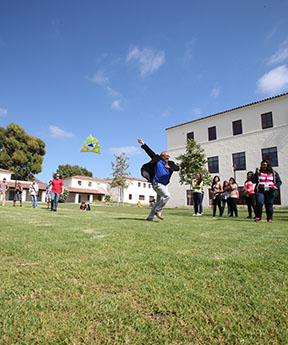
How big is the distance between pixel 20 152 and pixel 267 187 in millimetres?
50990

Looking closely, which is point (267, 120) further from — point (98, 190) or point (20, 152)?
point (20, 152)

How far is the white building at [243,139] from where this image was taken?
25.4 meters

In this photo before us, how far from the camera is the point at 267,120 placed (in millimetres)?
26672

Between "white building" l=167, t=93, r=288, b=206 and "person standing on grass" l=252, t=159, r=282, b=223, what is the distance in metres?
20.3

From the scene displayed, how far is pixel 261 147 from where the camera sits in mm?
26562

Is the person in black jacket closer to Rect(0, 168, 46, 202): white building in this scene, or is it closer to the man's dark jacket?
the man's dark jacket

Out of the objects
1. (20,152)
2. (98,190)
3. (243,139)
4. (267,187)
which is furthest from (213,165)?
(20,152)

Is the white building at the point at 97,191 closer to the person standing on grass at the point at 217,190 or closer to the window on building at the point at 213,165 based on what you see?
the window on building at the point at 213,165

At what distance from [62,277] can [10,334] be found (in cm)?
70

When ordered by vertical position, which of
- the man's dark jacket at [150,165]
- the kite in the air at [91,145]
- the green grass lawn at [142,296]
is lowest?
the green grass lawn at [142,296]

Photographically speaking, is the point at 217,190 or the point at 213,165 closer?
the point at 217,190

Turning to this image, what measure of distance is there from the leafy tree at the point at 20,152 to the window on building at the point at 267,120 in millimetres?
44484

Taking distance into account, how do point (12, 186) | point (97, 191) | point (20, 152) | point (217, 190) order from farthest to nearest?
point (97, 191)
point (20, 152)
point (12, 186)
point (217, 190)

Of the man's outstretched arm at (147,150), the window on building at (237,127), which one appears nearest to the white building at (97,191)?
the window on building at (237,127)
